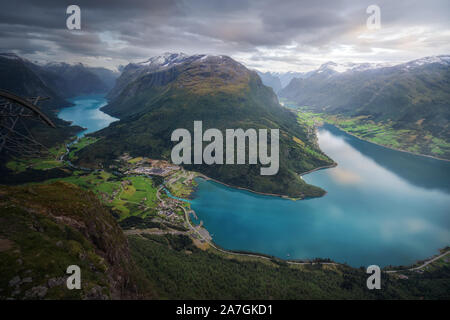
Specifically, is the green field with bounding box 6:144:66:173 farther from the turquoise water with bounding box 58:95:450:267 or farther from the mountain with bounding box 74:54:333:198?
the turquoise water with bounding box 58:95:450:267

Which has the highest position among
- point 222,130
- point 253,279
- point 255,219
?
point 222,130

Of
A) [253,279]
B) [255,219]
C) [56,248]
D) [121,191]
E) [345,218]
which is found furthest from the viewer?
[121,191]

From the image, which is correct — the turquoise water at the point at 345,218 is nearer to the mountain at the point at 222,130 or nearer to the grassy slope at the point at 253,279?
the grassy slope at the point at 253,279

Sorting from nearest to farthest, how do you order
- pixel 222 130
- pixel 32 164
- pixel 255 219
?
pixel 255 219, pixel 32 164, pixel 222 130

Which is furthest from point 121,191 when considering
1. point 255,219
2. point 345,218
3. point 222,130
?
point 345,218

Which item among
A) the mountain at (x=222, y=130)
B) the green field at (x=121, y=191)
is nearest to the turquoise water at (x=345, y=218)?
the mountain at (x=222, y=130)

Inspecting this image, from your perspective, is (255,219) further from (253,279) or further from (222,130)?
(222,130)

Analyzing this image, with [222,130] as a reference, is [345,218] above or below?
below
